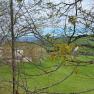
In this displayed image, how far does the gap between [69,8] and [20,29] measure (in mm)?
598

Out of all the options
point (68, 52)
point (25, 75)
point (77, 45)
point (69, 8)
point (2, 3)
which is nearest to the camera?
point (68, 52)

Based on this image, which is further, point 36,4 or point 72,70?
point 36,4

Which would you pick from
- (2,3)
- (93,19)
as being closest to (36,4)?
(93,19)

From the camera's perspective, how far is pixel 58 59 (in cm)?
266

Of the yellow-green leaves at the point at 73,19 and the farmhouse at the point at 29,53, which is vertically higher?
the yellow-green leaves at the point at 73,19

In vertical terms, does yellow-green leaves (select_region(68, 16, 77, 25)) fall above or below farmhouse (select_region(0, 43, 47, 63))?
above

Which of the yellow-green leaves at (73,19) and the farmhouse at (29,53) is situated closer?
the yellow-green leaves at (73,19)

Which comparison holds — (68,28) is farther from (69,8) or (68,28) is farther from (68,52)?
(68,52)

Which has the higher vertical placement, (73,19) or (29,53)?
(73,19)

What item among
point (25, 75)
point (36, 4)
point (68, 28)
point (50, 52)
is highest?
point (36, 4)

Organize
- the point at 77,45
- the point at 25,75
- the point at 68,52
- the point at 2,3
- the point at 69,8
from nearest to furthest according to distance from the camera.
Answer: the point at 68,52 → the point at 77,45 → the point at 69,8 → the point at 25,75 → the point at 2,3

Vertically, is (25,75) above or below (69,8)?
below

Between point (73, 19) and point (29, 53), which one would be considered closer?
point (73, 19)

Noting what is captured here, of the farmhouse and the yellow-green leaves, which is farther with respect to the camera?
the farmhouse
